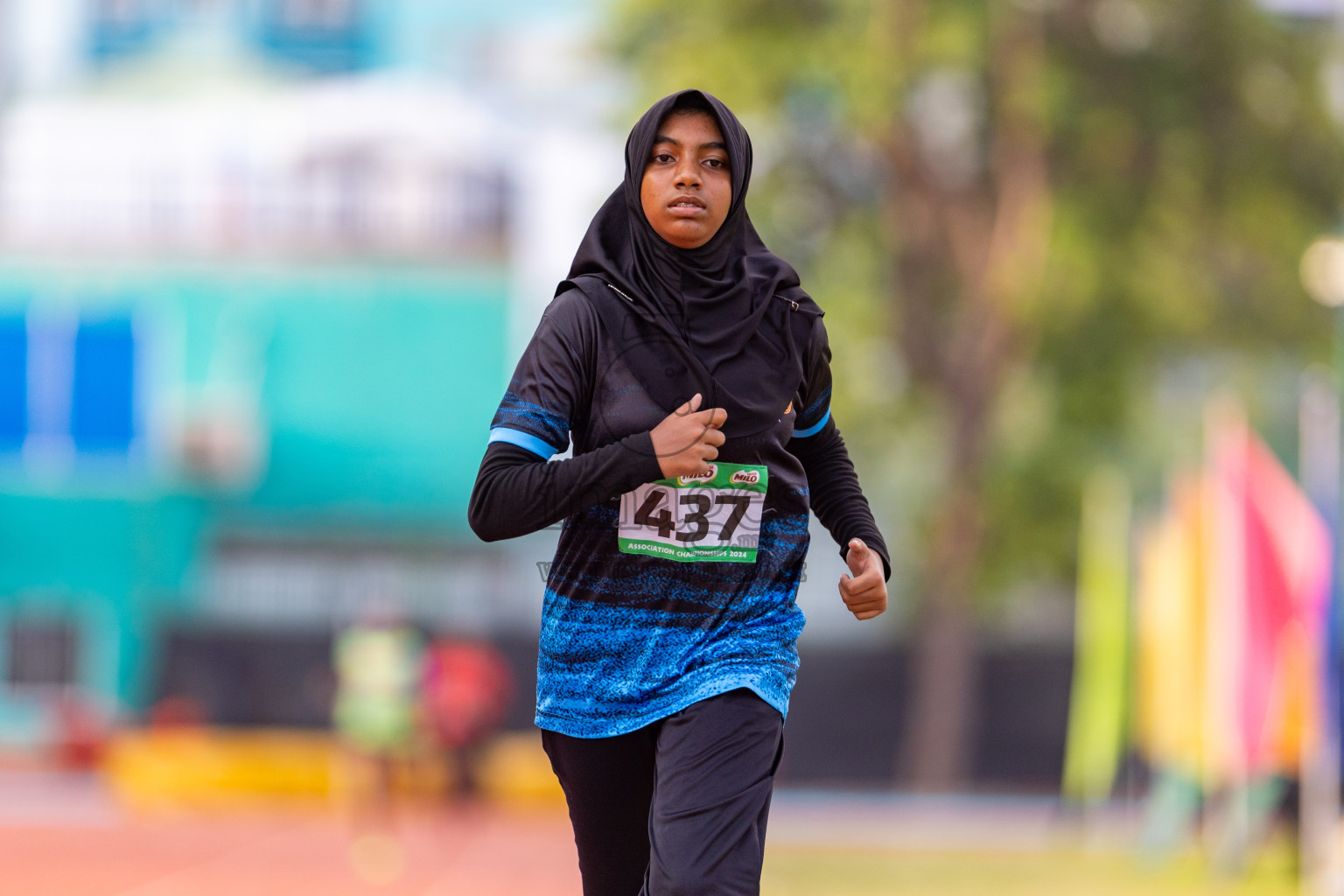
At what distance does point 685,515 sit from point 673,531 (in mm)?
34

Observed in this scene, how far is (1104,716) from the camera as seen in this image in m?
17.7

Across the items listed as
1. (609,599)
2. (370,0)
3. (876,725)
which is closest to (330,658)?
(876,725)

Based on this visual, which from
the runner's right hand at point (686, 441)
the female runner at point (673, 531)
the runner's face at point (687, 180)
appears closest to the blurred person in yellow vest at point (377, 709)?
the female runner at point (673, 531)

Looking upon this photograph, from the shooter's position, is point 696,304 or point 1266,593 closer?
point 696,304

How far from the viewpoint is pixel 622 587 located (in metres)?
3.27

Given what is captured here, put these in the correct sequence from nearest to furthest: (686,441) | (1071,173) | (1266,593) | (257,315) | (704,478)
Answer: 1. (686,441)
2. (704,478)
3. (1266,593)
4. (1071,173)
5. (257,315)

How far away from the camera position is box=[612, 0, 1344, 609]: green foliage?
2033 centimetres

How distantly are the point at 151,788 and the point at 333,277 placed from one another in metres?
8.51

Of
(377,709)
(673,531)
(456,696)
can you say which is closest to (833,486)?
(673,531)

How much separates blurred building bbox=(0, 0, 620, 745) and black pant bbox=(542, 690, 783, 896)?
20.9 metres

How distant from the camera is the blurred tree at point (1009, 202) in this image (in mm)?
20469

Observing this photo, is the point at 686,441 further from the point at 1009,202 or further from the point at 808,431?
the point at 1009,202

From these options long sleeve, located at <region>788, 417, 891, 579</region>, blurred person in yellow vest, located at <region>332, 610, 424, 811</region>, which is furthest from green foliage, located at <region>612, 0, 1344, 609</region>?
long sleeve, located at <region>788, 417, 891, 579</region>

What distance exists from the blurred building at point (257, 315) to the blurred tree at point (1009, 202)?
185 inches
